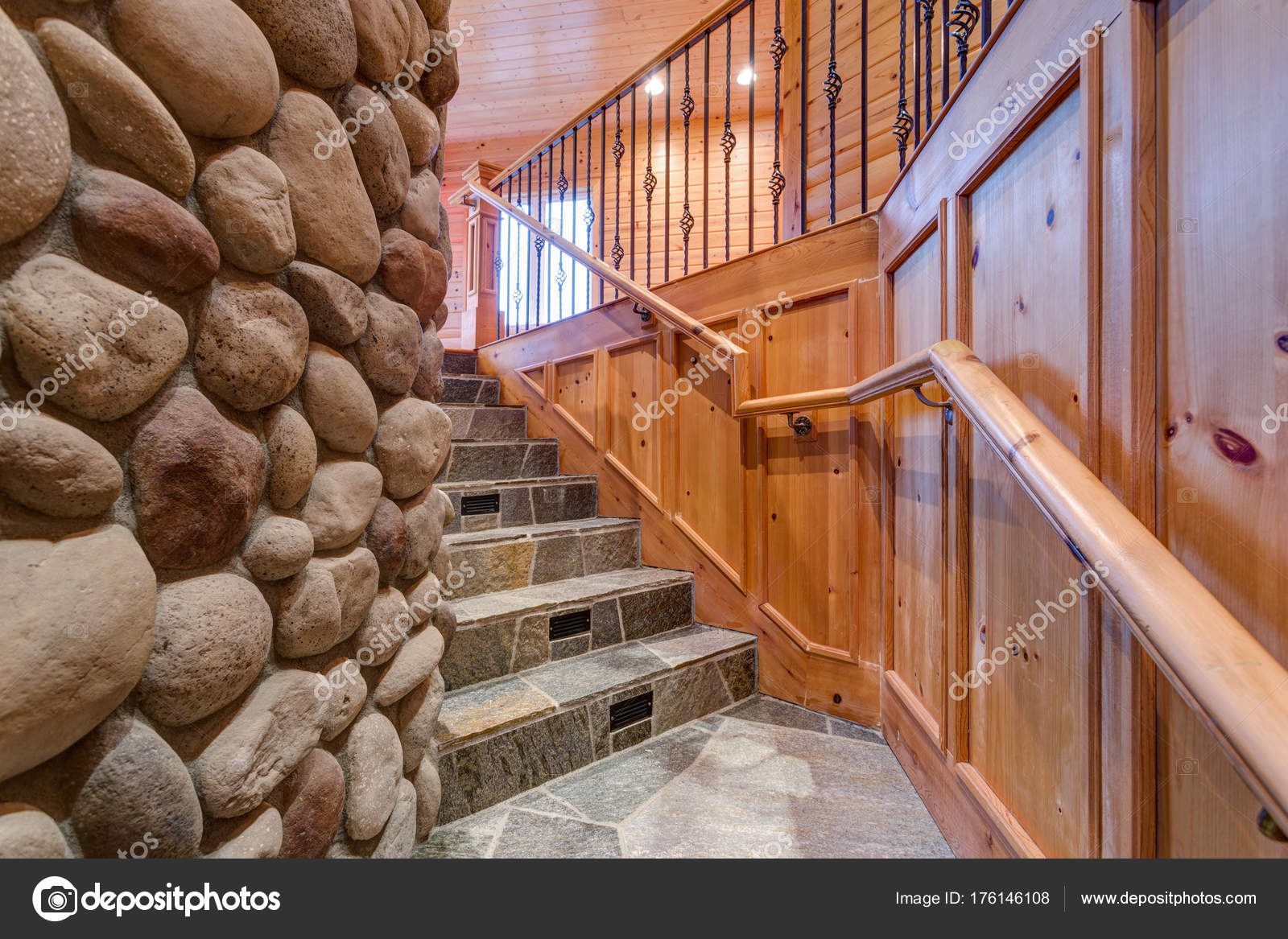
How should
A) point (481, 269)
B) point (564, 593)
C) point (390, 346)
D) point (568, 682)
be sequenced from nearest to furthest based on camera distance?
point (390, 346), point (568, 682), point (564, 593), point (481, 269)

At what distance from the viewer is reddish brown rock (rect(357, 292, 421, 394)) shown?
0.91 metres

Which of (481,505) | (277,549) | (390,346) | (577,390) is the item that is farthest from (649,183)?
(277,549)

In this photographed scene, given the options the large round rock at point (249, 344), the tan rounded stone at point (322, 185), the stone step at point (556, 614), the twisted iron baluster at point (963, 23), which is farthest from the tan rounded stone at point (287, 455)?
the twisted iron baluster at point (963, 23)

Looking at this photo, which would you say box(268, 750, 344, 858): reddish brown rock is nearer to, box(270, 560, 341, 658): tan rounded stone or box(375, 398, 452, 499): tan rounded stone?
box(270, 560, 341, 658): tan rounded stone

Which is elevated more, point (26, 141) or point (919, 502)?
point (26, 141)

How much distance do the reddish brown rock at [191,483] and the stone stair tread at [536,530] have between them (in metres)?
1.09

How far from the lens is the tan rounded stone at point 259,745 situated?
66cm

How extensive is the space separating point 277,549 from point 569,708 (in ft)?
3.21

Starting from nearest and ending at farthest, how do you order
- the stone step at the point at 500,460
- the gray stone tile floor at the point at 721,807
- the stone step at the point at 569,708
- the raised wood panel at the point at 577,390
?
1. the gray stone tile floor at the point at 721,807
2. the stone step at the point at 569,708
3. the stone step at the point at 500,460
4. the raised wood panel at the point at 577,390

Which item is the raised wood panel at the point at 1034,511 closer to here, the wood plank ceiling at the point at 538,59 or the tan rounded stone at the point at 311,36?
the tan rounded stone at the point at 311,36

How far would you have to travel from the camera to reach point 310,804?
0.80 m

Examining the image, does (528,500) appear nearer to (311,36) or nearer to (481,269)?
(311,36)

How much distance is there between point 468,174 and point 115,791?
3.92m

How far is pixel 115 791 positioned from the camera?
57 cm
